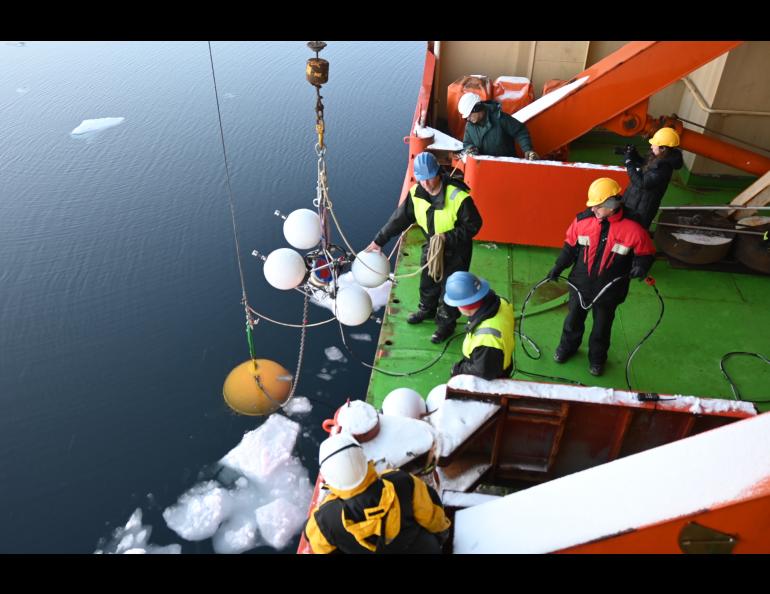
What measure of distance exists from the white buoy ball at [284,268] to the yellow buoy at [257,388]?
136 cm

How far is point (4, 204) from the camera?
24.6 feet

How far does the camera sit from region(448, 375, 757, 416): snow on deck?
2.92 meters

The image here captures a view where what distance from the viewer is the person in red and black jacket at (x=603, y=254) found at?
12.0 feet

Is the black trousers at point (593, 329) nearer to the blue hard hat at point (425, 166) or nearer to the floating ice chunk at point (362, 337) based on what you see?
the blue hard hat at point (425, 166)

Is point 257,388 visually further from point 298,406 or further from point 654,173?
point 654,173

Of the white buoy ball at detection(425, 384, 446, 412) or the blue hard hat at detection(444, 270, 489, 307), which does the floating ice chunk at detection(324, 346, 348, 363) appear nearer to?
the white buoy ball at detection(425, 384, 446, 412)

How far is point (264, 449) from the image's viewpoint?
463 cm

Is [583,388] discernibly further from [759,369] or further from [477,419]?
[759,369]

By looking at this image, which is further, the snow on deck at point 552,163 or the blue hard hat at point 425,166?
the snow on deck at point 552,163

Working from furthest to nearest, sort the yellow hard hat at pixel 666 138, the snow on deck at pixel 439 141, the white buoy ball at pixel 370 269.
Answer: the snow on deck at pixel 439 141 < the yellow hard hat at pixel 666 138 < the white buoy ball at pixel 370 269

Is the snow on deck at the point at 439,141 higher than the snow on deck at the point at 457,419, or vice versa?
the snow on deck at the point at 439,141

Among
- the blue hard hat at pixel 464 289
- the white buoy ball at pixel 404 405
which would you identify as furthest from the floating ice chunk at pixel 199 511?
the blue hard hat at pixel 464 289

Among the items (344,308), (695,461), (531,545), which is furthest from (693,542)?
(344,308)

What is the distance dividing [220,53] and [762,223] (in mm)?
10617
